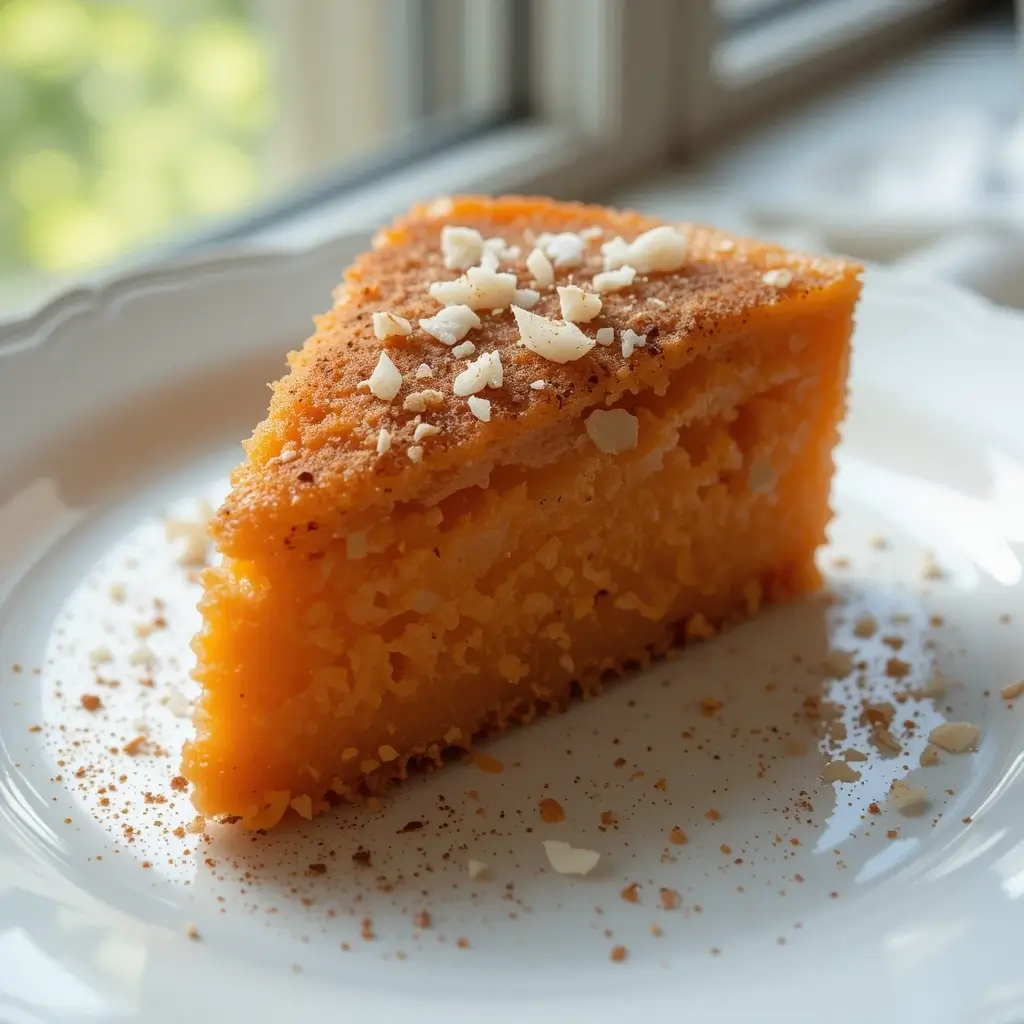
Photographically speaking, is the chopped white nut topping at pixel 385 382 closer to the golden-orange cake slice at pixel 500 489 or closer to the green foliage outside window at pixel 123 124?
the golden-orange cake slice at pixel 500 489

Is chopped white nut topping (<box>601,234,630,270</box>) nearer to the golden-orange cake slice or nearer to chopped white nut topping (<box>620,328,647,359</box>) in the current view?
the golden-orange cake slice

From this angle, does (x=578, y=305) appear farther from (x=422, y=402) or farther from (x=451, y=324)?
(x=422, y=402)

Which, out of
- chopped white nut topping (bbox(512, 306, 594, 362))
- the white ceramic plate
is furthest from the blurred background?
chopped white nut topping (bbox(512, 306, 594, 362))

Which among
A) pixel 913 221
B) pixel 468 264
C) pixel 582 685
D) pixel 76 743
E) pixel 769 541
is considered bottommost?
pixel 76 743

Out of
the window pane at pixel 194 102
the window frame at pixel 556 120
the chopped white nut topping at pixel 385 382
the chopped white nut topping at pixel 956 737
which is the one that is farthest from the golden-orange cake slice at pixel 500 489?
the window pane at pixel 194 102

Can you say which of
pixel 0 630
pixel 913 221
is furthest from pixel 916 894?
pixel 913 221

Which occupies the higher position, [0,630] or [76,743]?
[0,630]

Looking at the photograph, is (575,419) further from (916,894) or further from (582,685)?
(916,894)
